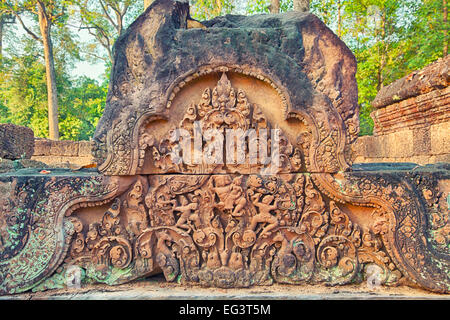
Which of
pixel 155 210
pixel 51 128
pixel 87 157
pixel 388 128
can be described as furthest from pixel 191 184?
pixel 51 128

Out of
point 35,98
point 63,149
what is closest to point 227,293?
point 63,149

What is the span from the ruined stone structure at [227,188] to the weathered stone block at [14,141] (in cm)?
300

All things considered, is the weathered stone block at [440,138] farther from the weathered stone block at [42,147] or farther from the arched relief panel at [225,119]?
the weathered stone block at [42,147]

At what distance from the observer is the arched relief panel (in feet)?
7.47

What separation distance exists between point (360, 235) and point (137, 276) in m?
1.71

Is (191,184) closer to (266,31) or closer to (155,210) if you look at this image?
(155,210)

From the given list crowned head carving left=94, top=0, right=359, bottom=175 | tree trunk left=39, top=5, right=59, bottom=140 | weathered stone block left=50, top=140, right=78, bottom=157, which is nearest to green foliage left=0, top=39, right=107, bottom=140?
tree trunk left=39, top=5, right=59, bottom=140

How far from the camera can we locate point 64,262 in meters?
2.20

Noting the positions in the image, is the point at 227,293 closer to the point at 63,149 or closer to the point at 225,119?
the point at 225,119

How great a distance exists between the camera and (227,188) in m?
2.25

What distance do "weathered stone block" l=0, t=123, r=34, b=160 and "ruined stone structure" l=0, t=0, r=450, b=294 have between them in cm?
300

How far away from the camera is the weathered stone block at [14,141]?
4.58 meters

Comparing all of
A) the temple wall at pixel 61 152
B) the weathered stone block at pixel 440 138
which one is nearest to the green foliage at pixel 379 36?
the weathered stone block at pixel 440 138

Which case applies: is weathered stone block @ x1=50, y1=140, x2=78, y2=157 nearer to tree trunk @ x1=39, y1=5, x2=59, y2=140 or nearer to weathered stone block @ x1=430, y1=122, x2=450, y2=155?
tree trunk @ x1=39, y1=5, x2=59, y2=140
